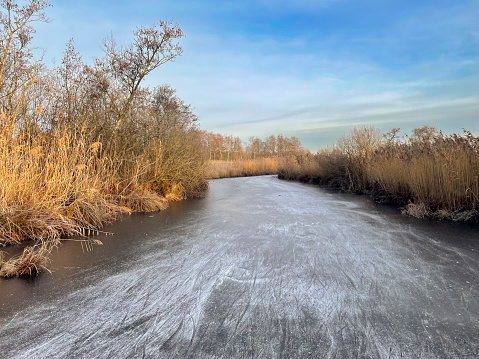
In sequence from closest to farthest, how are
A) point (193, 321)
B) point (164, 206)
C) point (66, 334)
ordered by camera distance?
1. point (66, 334)
2. point (193, 321)
3. point (164, 206)

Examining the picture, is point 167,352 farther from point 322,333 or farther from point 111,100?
point 111,100

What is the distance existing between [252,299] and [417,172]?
607 centimetres

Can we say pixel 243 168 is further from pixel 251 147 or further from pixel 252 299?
pixel 252 299

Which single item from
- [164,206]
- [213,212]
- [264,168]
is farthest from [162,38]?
[264,168]

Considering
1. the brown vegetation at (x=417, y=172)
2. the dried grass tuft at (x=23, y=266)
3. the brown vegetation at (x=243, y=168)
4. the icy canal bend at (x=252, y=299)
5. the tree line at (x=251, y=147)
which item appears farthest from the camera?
the tree line at (x=251, y=147)

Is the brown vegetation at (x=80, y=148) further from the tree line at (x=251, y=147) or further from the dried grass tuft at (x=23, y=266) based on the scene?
the tree line at (x=251, y=147)

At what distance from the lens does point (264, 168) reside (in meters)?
27.8

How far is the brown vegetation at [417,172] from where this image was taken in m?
5.47

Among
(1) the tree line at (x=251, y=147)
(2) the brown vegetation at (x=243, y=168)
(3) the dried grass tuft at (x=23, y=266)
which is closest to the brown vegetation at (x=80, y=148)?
(3) the dried grass tuft at (x=23, y=266)

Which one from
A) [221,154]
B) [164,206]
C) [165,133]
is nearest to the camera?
[164,206]

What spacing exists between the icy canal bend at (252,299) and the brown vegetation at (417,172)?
168 cm

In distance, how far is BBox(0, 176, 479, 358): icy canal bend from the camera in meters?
1.65

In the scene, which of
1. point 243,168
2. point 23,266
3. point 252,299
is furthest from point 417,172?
point 243,168

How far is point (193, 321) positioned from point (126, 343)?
0.44m
